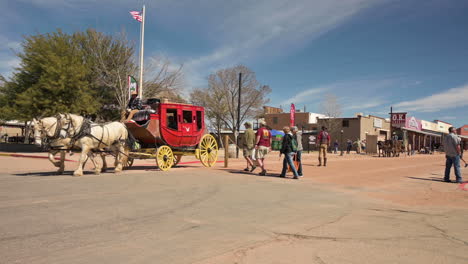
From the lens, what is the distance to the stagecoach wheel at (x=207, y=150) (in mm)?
13805

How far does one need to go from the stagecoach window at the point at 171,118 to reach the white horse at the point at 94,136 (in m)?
1.81

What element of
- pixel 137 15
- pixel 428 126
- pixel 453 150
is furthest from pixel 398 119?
pixel 453 150

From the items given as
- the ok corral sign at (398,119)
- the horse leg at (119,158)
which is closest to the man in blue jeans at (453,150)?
the horse leg at (119,158)

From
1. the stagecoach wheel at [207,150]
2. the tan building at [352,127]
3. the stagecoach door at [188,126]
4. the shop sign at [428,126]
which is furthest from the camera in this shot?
the shop sign at [428,126]

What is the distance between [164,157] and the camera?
40.7 ft

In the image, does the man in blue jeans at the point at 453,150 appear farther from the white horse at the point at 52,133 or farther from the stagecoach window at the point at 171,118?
the white horse at the point at 52,133

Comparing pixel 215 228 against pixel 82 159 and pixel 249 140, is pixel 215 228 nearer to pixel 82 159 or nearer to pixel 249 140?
pixel 82 159

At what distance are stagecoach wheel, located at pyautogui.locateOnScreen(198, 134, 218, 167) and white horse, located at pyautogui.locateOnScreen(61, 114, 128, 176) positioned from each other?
11.0 feet

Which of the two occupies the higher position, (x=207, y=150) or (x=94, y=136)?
(x=94, y=136)

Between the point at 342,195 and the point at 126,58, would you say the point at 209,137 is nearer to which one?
the point at 342,195

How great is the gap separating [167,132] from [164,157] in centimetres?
101

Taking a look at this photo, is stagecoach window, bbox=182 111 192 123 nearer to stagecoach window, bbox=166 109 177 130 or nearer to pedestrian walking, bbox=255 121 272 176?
stagecoach window, bbox=166 109 177 130

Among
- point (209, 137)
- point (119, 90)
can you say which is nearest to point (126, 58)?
point (119, 90)

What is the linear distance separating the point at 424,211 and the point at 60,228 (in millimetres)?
6258
